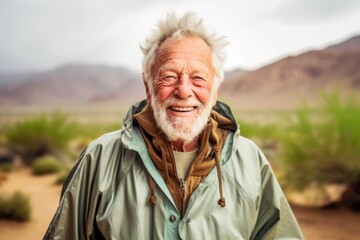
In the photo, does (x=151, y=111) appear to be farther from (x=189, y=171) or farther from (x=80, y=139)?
(x=80, y=139)

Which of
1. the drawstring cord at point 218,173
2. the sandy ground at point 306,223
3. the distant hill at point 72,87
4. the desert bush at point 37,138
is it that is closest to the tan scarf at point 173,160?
the drawstring cord at point 218,173

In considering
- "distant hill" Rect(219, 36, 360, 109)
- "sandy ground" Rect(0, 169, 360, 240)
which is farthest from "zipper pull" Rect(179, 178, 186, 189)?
"distant hill" Rect(219, 36, 360, 109)

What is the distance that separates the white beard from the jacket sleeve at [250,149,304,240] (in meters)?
0.36

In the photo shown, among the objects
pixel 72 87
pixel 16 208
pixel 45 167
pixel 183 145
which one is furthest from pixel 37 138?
pixel 72 87

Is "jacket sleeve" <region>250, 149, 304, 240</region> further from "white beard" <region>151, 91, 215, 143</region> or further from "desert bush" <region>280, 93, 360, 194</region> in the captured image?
"desert bush" <region>280, 93, 360, 194</region>

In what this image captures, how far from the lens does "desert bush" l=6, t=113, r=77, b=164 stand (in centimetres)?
1415

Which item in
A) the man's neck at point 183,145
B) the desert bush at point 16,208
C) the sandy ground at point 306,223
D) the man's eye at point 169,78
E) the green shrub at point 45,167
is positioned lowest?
the sandy ground at point 306,223

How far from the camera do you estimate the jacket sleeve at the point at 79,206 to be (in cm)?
205

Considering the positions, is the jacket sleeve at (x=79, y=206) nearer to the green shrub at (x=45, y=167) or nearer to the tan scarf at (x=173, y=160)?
the tan scarf at (x=173, y=160)

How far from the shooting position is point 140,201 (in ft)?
6.60

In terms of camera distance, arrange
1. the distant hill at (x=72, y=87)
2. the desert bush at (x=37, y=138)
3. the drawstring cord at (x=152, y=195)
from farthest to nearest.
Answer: the distant hill at (x=72, y=87), the desert bush at (x=37, y=138), the drawstring cord at (x=152, y=195)

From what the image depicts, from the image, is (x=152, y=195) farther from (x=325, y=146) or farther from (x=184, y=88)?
(x=325, y=146)

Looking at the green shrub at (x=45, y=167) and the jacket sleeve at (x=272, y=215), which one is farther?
the green shrub at (x=45, y=167)

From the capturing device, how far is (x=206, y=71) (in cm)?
228
